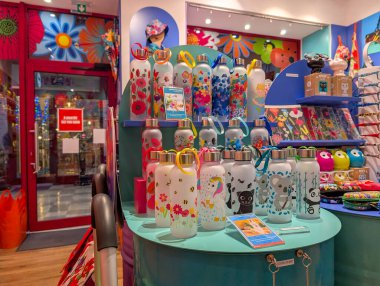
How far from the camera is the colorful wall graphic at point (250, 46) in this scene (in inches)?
175

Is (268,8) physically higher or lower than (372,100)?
higher

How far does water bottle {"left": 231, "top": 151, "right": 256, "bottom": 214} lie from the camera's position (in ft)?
3.73

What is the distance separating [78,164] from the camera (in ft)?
13.9

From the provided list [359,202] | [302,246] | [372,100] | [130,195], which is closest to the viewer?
[302,246]

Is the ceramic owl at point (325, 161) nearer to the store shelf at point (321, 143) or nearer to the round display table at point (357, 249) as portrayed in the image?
the store shelf at point (321, 143)

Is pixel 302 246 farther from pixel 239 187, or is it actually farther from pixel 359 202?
pixel 359 202

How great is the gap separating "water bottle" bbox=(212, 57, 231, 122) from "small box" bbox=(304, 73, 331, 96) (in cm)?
125

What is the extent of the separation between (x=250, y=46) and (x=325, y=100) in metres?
2.41

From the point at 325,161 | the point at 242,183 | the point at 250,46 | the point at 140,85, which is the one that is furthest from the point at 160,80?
the point at 250,46

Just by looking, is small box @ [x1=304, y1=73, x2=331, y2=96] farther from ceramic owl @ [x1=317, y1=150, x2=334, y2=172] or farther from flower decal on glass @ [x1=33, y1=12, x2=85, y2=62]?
flower decal on glass @ [x1=33, y1=12, x2=85, y2=62]

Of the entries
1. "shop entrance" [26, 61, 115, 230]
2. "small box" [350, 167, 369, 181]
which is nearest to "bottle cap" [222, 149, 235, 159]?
"small box" [350, 167, 369, 181]

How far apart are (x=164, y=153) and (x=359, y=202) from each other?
1.03 m

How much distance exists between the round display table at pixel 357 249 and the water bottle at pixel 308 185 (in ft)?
1.04

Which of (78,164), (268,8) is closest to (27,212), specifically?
(78,164)
